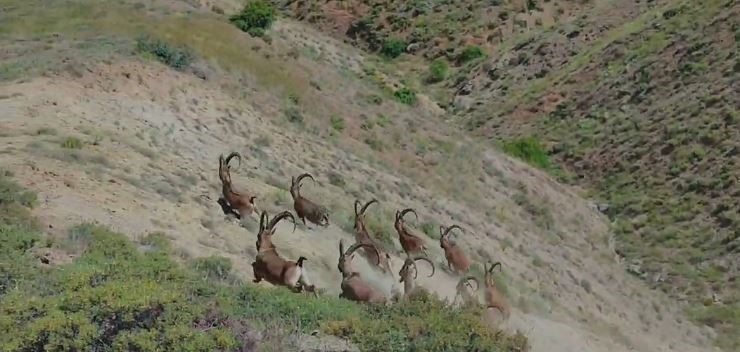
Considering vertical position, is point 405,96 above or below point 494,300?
below

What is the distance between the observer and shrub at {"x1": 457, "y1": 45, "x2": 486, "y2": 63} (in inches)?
2125

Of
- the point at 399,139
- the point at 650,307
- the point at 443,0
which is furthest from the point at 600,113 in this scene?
the point at 443,0

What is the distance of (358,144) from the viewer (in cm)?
2770

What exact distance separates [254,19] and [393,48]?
1675 centimetres

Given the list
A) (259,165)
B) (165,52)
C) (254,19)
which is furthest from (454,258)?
(254,19)

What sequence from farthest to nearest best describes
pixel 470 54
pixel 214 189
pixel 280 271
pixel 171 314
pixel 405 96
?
1. pixel 470 54
2. pixel 405 96
3. pixel 214 189
4. pixel 280 271
5. pixel 171 314

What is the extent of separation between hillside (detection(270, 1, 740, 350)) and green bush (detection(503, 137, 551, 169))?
7 centimetres

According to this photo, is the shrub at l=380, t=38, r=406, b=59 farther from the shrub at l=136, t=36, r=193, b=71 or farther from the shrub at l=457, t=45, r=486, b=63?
the shrub at l=136, t=36, r=193, b=71

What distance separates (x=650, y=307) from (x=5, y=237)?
58.7 feet

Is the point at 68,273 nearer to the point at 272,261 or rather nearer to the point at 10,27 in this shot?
the point at 272,261

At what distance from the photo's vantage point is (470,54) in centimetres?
5419

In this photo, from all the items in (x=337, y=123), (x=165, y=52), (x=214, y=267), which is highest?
(x=214, y=267)

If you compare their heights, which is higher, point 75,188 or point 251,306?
point 251,306

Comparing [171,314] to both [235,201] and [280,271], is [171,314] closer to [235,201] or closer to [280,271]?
[280,271]
